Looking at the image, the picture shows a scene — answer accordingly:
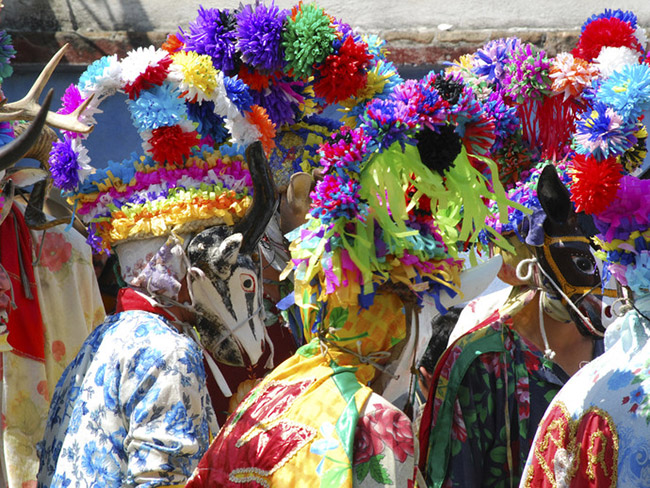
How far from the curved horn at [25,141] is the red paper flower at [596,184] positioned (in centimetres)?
142

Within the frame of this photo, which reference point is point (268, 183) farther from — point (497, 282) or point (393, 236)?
point (497, 282)

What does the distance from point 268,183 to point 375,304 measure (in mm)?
597

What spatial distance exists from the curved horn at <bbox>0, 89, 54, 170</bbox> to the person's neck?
189cm

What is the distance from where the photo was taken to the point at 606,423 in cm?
242

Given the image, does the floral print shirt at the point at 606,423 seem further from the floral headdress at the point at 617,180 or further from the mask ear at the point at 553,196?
the mask ear at the point at 553,196

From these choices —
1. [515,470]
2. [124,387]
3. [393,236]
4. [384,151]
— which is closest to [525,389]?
[515,470]

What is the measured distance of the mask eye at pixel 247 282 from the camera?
3047mm

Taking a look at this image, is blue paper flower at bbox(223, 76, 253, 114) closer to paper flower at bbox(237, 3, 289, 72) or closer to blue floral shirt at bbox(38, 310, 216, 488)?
paper flower at bbox(237, 3, 289, 72)

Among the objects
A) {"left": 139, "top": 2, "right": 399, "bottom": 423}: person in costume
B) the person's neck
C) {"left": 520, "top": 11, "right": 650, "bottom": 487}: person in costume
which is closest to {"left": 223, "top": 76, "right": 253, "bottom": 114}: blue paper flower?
{"left": 139, "top": 2, "right": 399, "bottom": 423}: person in costume

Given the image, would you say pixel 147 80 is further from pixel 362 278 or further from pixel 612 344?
pixel 612 344

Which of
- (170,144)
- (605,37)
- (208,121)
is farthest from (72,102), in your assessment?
(605,37)

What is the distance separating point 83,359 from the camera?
281 centimetres

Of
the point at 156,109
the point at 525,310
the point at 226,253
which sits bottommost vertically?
the point at 525,310

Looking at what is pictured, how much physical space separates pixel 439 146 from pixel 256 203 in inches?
26.4
